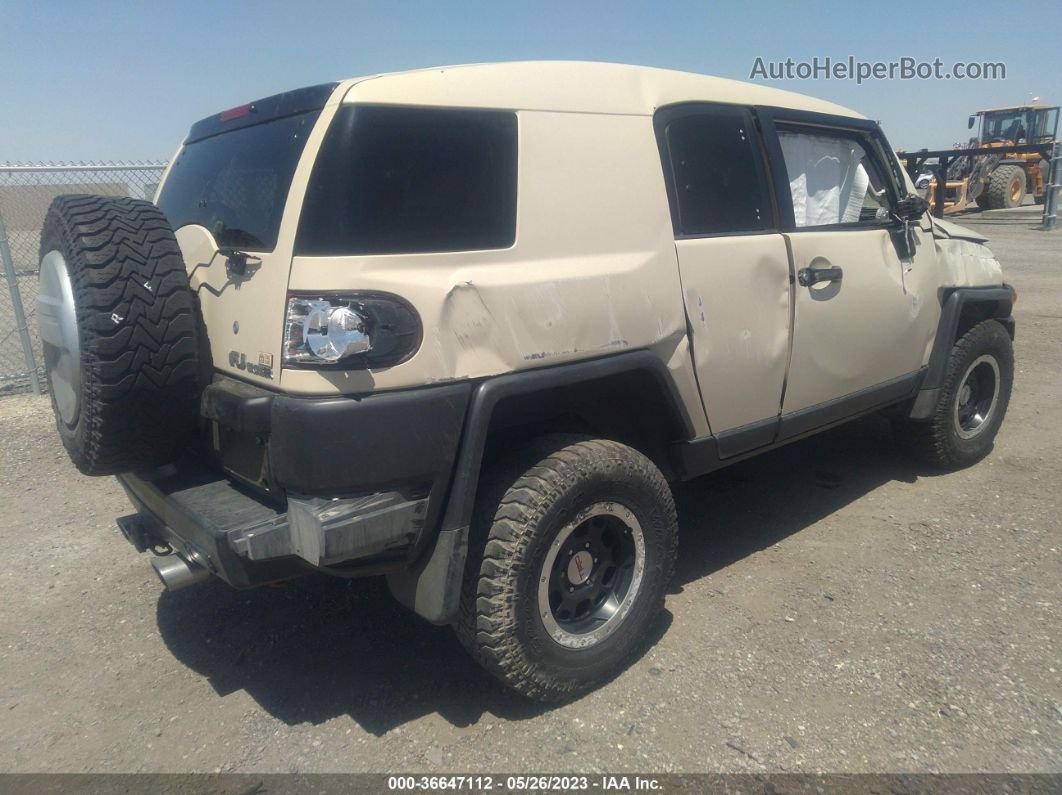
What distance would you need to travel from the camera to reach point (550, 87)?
106 inches

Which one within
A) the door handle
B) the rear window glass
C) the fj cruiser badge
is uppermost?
the rear window glass

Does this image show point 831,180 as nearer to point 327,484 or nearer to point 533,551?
point 533,551

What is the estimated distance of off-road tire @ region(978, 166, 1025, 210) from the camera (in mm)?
23062

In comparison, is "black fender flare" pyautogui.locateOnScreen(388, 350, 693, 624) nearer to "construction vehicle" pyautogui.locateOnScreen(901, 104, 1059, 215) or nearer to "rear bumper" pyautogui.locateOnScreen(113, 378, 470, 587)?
"rear bumper" pyautogui.locateOnScreen(113, 378, 470, 587)

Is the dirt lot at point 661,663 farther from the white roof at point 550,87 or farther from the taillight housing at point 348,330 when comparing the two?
the white roof at point 550,87

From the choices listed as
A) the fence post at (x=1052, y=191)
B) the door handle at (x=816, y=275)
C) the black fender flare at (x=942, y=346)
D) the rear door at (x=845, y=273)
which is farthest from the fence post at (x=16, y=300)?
the fence post at (x=1052, y=191)

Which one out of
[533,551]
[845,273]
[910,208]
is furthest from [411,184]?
[910,208]

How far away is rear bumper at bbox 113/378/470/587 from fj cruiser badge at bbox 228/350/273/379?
0.06 meters

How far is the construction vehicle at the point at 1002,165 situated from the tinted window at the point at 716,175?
2251 cm

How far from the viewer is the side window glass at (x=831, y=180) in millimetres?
3719

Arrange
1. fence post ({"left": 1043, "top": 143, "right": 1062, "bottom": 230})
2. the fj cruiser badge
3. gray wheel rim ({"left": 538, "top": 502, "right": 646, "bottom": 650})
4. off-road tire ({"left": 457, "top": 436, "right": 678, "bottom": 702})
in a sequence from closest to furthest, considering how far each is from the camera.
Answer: the fj cruiser badge
off-road tire ({"left": 457, "top": 436, "right": 678, "bottom": 702})
gray wheel rim ({"left": 538, "top": 502, "right": 646, "bottom": 650})
fence post ({"left": 1043, "top": 143, "right": 1062, "bottom": 230})

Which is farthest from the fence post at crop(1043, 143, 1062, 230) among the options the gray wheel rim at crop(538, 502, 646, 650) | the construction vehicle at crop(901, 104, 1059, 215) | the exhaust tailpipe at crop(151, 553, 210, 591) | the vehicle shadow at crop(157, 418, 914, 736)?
the exhaust tailpipe at crop(151, 553, 210, 591)

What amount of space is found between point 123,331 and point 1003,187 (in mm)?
26087

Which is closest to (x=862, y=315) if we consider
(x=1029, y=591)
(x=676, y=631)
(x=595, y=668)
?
(x=1029, y=591)
